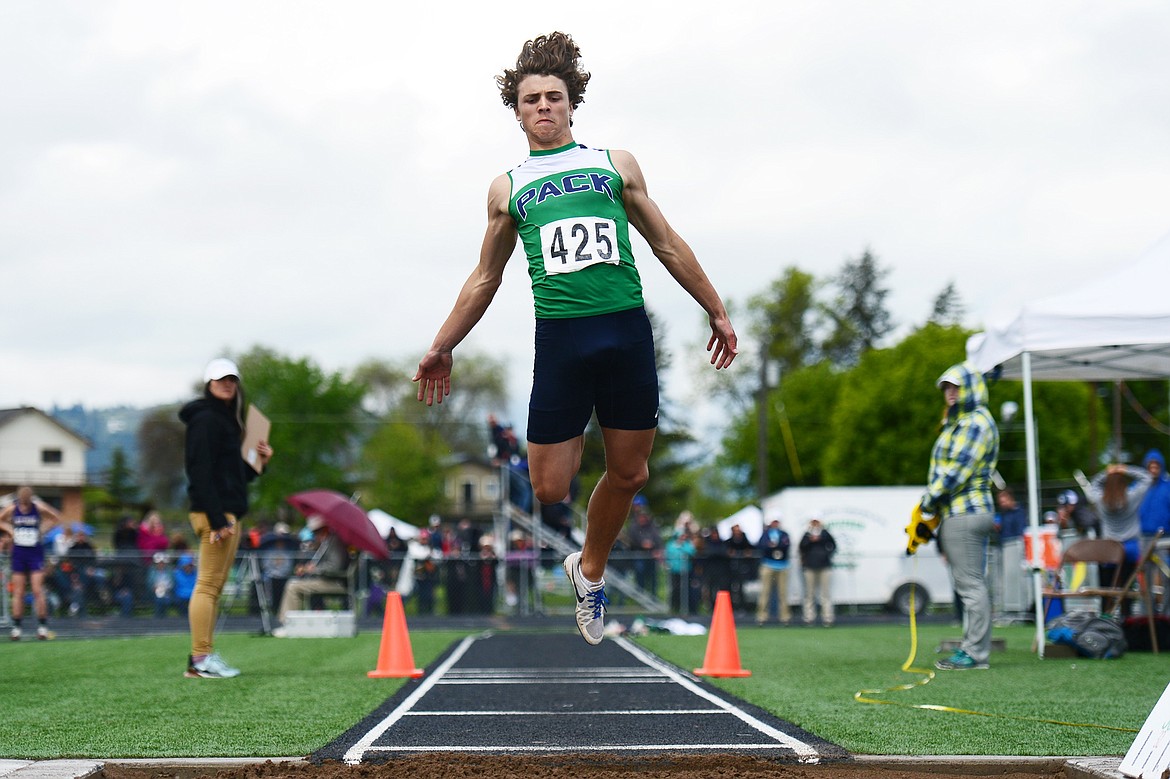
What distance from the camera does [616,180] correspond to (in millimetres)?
5121

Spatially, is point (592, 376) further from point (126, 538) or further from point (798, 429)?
point (798, 429)

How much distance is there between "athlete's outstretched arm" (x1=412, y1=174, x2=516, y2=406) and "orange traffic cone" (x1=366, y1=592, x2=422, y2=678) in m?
4.84

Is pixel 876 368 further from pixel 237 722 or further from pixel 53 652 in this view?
pixel 237 722

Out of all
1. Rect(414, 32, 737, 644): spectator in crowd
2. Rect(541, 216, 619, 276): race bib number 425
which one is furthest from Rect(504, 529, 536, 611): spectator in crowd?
Rect(541, 216, 619, 276): race bib number 425

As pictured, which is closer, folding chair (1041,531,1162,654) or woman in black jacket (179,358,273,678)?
woman in black jacket (179,358,273,678)

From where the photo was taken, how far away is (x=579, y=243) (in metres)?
5.05

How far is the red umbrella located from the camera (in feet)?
54.9

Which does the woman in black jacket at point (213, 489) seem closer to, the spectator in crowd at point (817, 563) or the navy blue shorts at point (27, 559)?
the navy blue shorts at point (27, 559)

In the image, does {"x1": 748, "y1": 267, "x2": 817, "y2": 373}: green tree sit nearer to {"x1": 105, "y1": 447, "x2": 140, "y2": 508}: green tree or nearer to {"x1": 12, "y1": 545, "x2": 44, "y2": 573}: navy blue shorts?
{"x1": 105, "y1": 447, "x2": 140, "y2": 508}: green tree

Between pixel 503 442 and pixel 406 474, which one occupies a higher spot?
pixel 406 474

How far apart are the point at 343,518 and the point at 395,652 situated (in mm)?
7041

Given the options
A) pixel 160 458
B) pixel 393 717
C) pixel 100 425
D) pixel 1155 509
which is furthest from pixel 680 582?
pixel 100 425

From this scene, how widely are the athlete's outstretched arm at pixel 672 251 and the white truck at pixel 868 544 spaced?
64.0 feet

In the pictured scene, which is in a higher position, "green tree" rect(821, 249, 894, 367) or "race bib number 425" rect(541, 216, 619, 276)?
"green tree" rect(821, 249, 894, 367)
